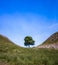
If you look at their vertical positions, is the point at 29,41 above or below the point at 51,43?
above

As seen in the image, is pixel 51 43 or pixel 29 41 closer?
pixel 51 43

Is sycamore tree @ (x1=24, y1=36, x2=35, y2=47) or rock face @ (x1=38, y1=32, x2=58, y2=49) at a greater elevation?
sycamore tree @ (x1=24, y1=36, x2=35, y2=47)

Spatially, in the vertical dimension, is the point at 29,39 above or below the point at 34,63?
above

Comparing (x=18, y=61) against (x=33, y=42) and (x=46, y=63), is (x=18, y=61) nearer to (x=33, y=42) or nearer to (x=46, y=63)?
(x=46, y=63)

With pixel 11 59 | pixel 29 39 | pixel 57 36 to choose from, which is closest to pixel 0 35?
pixel 29 39

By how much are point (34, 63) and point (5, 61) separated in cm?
295

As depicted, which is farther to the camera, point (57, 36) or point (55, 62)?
point (57, 36)

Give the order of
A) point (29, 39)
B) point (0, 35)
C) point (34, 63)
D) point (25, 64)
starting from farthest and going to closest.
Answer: point (29, 39)
point (0, 35)
point (34, 63)
point (25, 64)

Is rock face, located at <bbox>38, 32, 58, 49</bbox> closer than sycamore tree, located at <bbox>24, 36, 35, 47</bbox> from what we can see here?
Yes

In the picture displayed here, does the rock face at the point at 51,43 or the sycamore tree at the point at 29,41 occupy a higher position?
the sycamore tree at the point at 29,41

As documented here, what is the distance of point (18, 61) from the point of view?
18.1 m

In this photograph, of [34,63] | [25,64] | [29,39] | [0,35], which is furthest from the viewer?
[29,39]

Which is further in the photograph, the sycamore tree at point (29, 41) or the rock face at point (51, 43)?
the sycamore tree at point (29, 41)

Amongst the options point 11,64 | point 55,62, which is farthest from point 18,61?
point 55,62
